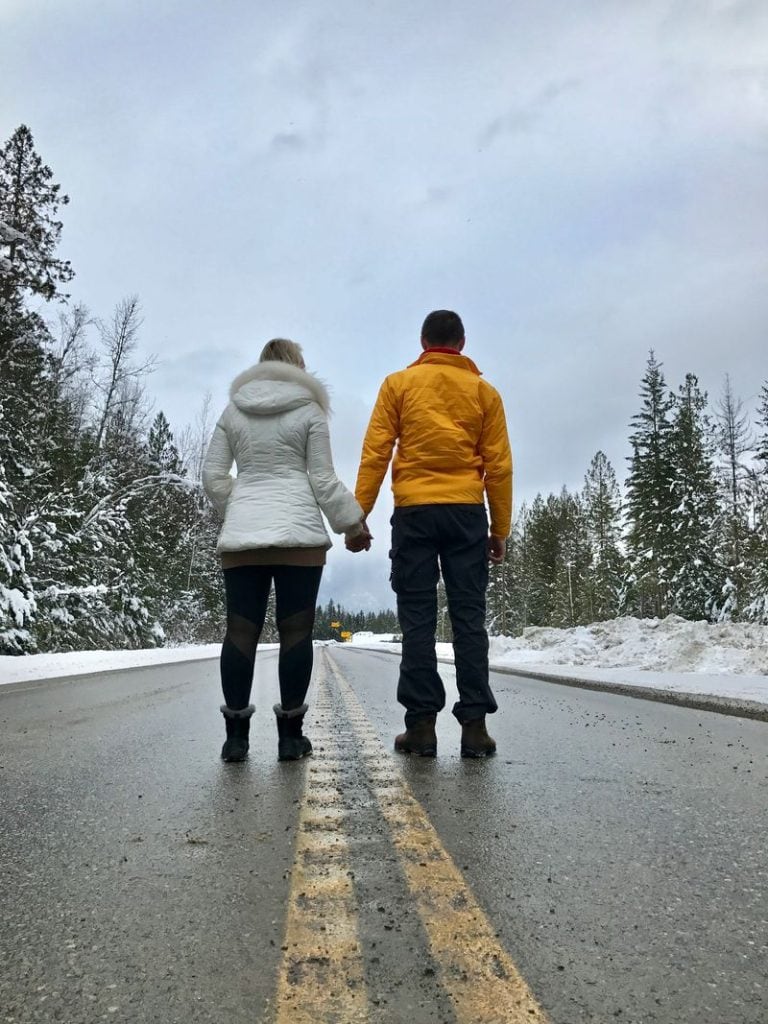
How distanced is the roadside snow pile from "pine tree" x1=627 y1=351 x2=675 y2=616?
1966 centimetres

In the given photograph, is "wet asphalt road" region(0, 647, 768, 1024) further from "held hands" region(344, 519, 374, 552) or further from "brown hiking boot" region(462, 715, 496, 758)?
"held hands" region(344, 519, 374, 552)

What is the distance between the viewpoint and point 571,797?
239 cm

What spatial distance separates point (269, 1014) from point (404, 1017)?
19 cm

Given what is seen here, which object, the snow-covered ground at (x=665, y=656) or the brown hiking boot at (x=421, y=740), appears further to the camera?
the snow-covered ground at (x=665, y=656)

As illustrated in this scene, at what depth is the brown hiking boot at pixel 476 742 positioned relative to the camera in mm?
3246

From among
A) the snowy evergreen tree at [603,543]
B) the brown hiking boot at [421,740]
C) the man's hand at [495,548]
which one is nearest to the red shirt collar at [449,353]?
the man's hand at [495,548]

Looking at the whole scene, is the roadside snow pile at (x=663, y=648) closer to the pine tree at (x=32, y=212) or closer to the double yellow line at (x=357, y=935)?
the double yellow line at (x=357, y=935)

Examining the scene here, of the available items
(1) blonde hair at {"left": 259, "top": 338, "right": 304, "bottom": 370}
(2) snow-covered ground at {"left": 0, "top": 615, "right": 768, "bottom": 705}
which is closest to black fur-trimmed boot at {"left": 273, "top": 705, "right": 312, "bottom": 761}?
(1) blonde hair at {"left": 259, "top": 338, "right": 304, "bottom": 370}

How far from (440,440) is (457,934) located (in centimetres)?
264

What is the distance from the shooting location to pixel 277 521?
329 centimetres

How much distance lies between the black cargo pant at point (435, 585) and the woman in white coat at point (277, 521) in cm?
28

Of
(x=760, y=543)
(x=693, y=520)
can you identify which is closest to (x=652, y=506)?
(x=693, y=520)

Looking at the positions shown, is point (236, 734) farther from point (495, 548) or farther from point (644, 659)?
point (644, 659)

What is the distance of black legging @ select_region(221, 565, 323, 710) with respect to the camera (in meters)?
3.26
